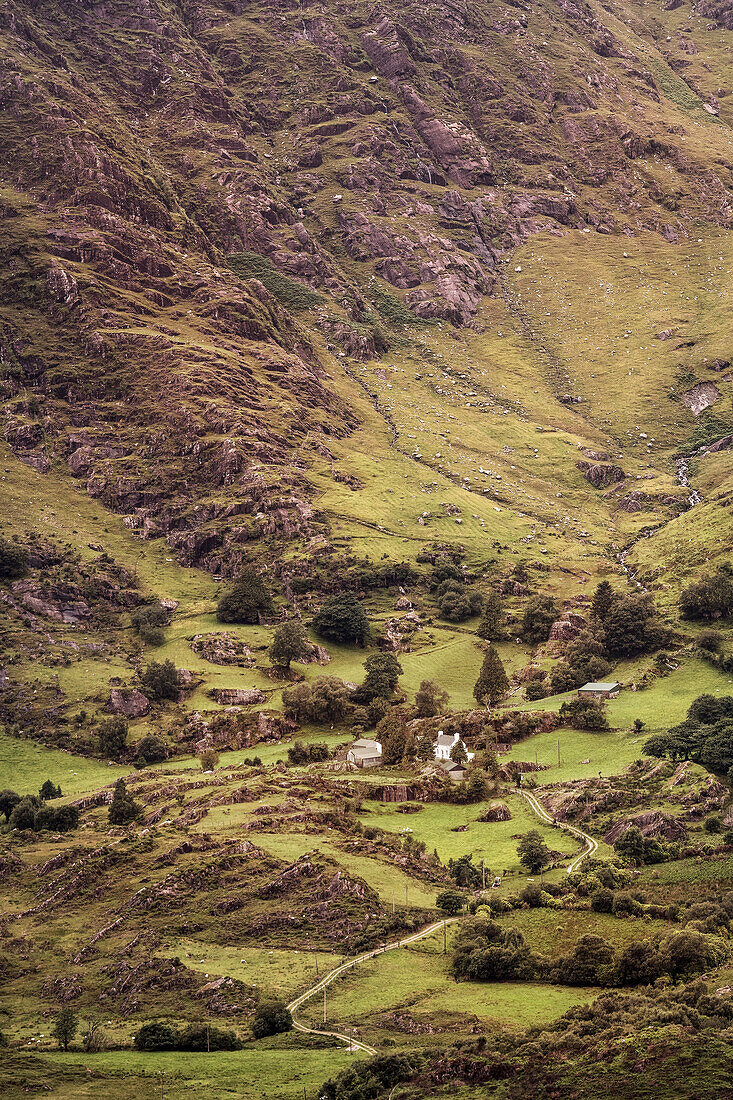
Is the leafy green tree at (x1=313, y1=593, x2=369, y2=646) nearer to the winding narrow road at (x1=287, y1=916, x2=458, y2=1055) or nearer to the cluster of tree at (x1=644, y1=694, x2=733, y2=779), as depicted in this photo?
the cluster of tree at (x1=644, y1=694, x2=733, y2=779)

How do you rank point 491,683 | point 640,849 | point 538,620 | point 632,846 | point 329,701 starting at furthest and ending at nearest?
1. point 538,620
2. point 491,683
3. point 329,701
4. point 632,846
5. point 640,849

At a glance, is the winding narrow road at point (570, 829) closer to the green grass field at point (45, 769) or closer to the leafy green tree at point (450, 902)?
the leafy green tree at point (450, 902)

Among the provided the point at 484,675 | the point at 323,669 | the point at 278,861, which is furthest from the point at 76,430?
the point at 278,861

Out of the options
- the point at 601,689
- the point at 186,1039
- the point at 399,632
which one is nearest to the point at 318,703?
the point at 399,632

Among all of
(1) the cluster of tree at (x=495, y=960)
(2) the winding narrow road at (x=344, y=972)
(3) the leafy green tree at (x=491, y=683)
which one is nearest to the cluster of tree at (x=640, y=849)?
(2) the winding narrow road at (x=344, y=972)

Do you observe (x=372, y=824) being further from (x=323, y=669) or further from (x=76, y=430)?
(x=76, y=430)

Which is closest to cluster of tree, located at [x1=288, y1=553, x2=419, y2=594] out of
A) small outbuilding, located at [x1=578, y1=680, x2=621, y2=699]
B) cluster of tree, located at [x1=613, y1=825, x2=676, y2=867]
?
small outbuilding, located at [x1=578, y1=680, x2=621, y2=699]

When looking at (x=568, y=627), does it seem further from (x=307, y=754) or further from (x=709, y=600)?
(x=307, y=754)
